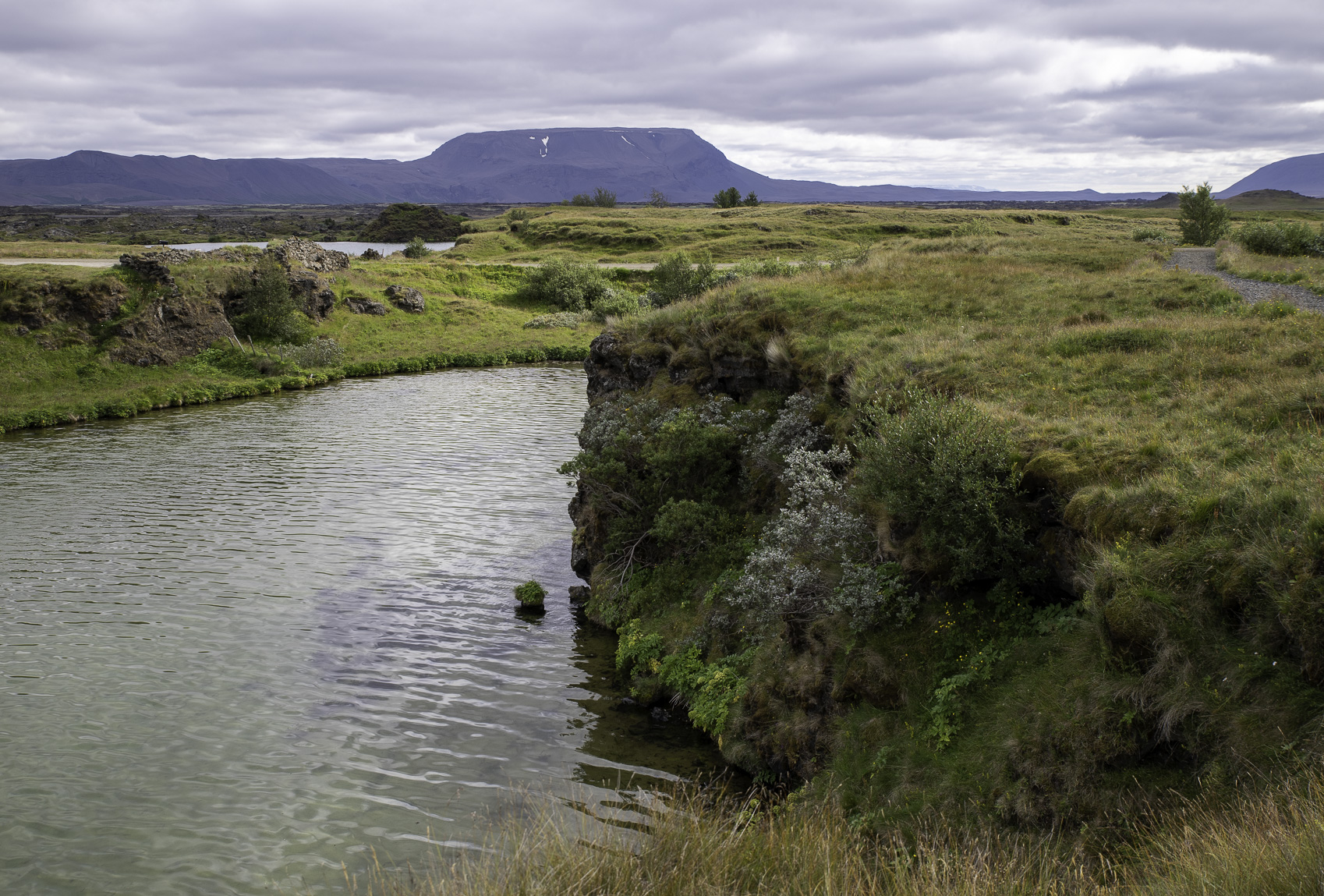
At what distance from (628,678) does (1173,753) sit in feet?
31.8

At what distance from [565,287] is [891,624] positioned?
218ft

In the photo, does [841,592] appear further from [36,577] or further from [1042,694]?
[36,577]

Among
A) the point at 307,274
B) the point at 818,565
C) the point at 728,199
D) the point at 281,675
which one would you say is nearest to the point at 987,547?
the point at 818,565

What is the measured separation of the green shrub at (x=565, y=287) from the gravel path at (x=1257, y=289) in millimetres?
51918

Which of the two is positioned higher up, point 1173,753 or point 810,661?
point 1173,753

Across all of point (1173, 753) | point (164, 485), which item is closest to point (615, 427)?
point (1173, 753)

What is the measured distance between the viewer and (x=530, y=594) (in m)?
19.0

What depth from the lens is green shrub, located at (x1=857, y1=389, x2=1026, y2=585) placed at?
35.7 feet

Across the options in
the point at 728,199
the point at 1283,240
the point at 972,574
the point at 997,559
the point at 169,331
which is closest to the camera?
the point at 997,559

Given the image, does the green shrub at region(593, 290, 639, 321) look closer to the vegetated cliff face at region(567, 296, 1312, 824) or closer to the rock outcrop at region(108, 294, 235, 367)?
the rock outcrop at region(108, 294, 235, 367)

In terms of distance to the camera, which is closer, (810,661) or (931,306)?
(810,661)

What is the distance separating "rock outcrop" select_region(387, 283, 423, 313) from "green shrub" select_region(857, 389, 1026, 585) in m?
59.5

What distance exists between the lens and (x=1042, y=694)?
9359 millimetres

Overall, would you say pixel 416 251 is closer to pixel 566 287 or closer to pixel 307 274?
pixel 566 287
